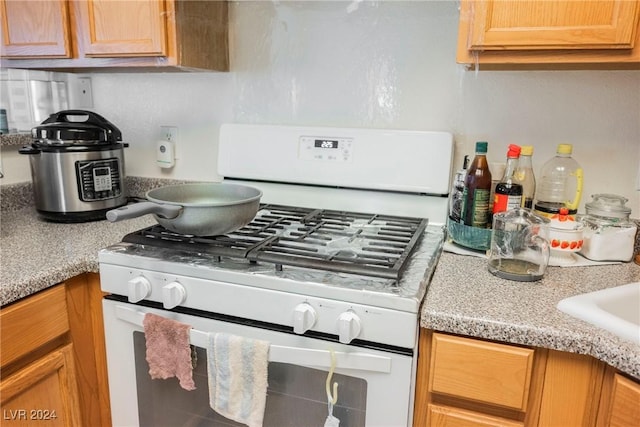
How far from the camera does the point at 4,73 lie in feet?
5.26

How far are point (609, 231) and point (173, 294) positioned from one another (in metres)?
1.03

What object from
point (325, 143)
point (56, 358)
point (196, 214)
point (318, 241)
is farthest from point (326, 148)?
point (56, 358)

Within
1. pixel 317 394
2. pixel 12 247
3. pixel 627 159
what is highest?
pixel 627 159

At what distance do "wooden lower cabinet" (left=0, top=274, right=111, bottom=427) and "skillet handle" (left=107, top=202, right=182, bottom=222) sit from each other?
28 centimetres

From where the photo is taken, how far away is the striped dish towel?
98 centimetres

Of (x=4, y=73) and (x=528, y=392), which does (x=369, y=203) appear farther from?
(x=4, y=73)

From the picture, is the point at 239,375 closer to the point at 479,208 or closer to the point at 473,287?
the point at 473,287

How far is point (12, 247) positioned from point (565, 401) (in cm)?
129

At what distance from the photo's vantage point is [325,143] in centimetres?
145

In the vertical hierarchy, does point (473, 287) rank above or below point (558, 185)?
below

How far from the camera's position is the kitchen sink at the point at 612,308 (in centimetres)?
82

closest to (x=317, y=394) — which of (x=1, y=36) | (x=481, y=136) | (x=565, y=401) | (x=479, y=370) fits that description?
(x=479, y=370)

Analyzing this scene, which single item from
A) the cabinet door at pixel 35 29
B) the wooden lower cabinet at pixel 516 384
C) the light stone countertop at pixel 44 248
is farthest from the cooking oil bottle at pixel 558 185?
the cabinet door at pixel 35 29

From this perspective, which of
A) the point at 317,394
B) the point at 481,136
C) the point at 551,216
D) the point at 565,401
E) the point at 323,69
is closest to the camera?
the point at 565,401
